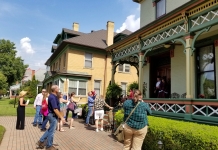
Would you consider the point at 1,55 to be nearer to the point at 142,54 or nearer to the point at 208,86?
the point at 142,54

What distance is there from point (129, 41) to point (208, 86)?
513 cm

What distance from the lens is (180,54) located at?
11398 millimetres

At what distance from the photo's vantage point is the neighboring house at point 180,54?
7.30m

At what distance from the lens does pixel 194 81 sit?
1008cm

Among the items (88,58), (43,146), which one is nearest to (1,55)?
(88,58)

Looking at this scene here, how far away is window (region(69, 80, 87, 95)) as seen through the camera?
22734mm

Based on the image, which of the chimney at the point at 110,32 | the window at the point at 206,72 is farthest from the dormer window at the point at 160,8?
the chimney at the point at 110,32

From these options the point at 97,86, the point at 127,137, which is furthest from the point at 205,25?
the point at 97,86

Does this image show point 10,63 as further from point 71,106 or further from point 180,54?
point 180,54

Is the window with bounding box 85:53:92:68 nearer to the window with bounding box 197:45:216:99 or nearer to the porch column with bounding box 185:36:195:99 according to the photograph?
the window with bounding box 197:45:216:99

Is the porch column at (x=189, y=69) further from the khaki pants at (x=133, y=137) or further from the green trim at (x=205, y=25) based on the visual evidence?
the khaki pants at (x=133, y=137)

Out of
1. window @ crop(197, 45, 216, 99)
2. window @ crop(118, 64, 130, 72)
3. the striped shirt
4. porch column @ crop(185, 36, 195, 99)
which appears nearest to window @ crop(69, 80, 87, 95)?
window @ crop(118, 64, 130, 72)

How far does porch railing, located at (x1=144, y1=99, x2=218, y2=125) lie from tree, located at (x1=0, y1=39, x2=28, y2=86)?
46.5m

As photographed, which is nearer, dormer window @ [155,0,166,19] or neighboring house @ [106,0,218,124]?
neighboring house @ [106,0,218,124]
